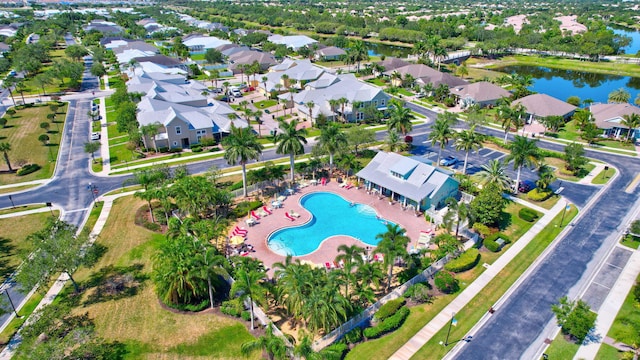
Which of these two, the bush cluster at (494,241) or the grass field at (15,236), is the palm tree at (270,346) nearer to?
the bush cluster at (494,241)

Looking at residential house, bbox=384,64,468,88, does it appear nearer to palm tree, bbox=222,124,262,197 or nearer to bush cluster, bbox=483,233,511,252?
bush cluster, bbox=483,233,511,252

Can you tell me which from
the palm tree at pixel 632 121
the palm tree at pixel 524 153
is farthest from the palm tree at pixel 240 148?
the palm tree at pixel 632 121

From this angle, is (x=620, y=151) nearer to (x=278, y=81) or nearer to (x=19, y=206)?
(x=278, y=81)

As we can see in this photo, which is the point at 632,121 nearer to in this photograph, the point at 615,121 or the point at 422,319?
the point at 615,121

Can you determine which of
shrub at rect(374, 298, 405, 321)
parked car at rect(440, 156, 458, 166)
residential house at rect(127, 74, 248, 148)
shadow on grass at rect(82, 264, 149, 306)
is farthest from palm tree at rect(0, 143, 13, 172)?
parked car at rect(440, 156, 458, 166)

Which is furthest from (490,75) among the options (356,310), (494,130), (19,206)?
(19,206)
